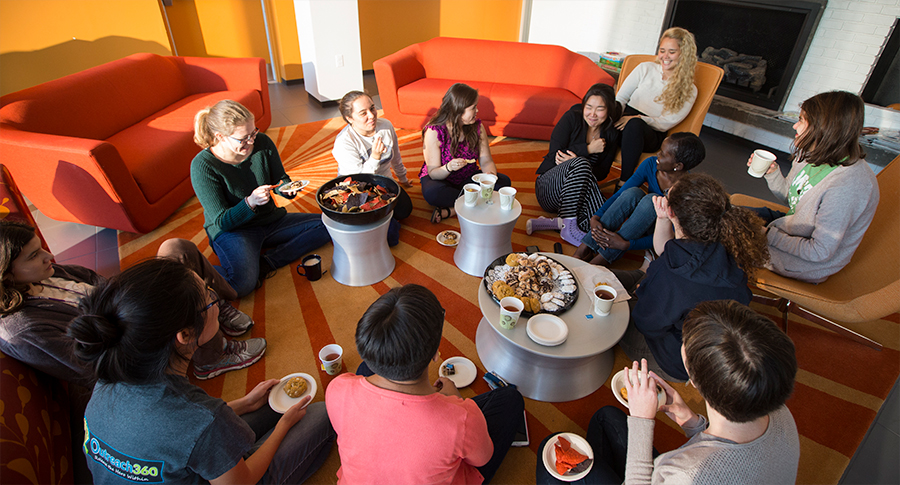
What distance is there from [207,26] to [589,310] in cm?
678

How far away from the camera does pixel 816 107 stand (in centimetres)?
212

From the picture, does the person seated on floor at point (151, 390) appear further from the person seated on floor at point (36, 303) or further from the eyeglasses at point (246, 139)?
the eyeglasses at point (246, 139)

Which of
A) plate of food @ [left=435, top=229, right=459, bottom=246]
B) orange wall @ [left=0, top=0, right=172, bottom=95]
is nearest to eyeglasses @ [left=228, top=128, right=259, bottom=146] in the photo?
plate of food @ [left=435, top=229, right=459, bottom=246]

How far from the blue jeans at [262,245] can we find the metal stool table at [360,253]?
0.32 m

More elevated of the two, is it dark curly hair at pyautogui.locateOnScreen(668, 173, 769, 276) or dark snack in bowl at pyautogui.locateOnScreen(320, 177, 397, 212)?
dark curly hair at pyautogui.locateOnScreen(668, 173, 769, 276)

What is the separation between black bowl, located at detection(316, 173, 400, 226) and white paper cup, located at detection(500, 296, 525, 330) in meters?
1.02

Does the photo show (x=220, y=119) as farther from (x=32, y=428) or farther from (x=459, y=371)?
(x=459, y=371)

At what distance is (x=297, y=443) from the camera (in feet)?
5.51

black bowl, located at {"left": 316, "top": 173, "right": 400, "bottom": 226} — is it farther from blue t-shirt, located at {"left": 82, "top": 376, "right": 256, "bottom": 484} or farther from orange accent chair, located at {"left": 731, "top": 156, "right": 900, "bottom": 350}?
orange accent chair, located at {"left": 731, "top": 156, "right": 900, "bottom": 350}

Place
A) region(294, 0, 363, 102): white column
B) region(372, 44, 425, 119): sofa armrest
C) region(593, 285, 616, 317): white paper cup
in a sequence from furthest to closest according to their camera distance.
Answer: region(294, 0, 363, 102): white column
region(372, 44, 425, 119): sofa armrest
region(593, 285, 616, 317): white paper cup

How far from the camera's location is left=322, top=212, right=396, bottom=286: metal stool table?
105 inches

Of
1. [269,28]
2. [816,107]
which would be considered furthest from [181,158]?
[816,107]

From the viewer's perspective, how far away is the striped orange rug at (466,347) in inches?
80.0

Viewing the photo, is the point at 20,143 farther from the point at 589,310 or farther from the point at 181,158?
the point at 589,310
